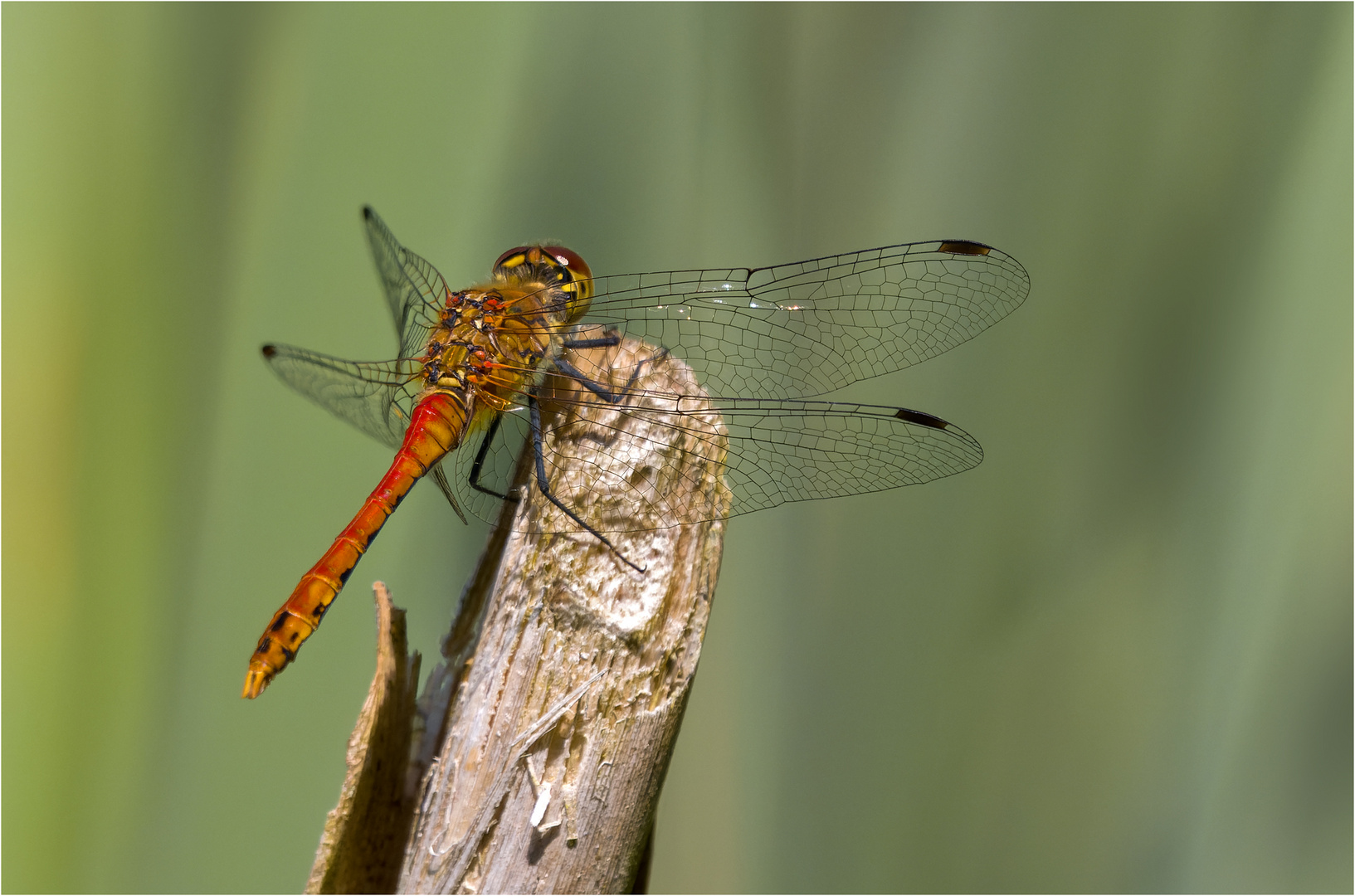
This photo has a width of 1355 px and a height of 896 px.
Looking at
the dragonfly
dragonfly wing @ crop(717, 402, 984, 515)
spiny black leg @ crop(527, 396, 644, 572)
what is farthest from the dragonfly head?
dragonfly wing @ crop(717, 402, 984, 515)

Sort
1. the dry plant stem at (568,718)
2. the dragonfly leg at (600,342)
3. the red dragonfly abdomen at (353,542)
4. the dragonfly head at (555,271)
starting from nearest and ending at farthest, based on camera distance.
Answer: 1. the dry plant stem at (568,718)
2. the red dragonfly abdomen at (353,542)
3. the dragonfly leg at (600,342)
4. the dragonfly head at (555,271)

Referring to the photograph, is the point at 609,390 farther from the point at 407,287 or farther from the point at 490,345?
the point at 407,287

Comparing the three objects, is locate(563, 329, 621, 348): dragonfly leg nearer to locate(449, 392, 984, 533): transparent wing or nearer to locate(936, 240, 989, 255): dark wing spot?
locate(449, 392, 984, 533): transparent wing

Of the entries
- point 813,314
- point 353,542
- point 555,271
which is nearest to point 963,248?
point 813,314

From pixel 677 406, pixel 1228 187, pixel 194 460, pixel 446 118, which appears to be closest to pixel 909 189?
pixel 1228 187

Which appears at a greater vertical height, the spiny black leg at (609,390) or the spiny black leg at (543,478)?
the spiny black leg at (609,390)

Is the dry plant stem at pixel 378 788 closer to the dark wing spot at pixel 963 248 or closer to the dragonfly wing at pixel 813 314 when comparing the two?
the dragonfly wing at pixel 813 314

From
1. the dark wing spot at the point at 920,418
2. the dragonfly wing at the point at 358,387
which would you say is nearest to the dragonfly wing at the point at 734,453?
the dark wing spot at the point at 920,418
